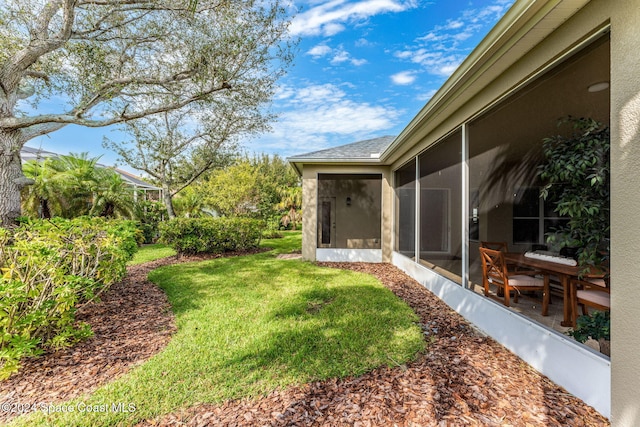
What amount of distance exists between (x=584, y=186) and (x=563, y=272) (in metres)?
1.42

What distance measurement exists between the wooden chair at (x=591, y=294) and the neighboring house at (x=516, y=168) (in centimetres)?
55

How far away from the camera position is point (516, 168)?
18.7 feet

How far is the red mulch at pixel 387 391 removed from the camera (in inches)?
87.4

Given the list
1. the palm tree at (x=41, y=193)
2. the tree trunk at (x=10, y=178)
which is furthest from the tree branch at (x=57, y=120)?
the palm tree at (x=41, y=193)

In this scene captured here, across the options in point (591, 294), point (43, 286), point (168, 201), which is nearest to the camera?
point (591, 294)

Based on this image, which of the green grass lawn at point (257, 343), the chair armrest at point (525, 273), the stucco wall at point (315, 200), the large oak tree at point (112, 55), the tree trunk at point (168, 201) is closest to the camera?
the green grass lawn at point (257, 343)

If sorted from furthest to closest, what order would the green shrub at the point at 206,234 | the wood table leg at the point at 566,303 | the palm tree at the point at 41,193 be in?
the palm tree at the point at 41,193 → the green shrub at the point at 206,234 → the wood table leg at the point at 566,303

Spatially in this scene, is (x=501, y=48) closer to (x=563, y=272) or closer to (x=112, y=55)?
(x=563, y=272)

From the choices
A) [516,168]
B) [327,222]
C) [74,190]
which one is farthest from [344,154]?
[74,190]

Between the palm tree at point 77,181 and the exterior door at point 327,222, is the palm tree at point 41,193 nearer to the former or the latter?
the palm tree at point 77,181

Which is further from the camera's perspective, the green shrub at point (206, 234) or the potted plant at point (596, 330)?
the green shrub at point (206, 234)

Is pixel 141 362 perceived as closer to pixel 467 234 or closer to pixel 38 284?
pixel 38 284

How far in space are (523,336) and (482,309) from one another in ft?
2.83

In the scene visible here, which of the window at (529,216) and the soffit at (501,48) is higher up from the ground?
the soffit at (501,48)
